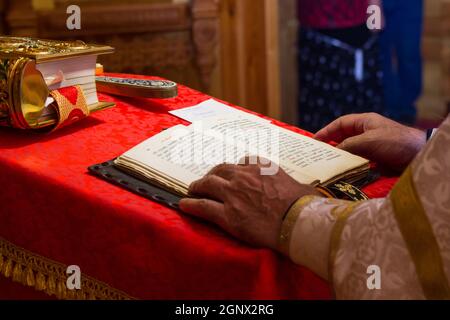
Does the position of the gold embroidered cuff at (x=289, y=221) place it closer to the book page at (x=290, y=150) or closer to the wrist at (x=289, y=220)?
the wrist at (x=289, y=220)

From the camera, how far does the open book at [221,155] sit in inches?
39.8

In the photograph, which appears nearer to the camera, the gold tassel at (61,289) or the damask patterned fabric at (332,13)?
the gold tassel at (61,289)

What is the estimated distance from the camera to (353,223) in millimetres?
824

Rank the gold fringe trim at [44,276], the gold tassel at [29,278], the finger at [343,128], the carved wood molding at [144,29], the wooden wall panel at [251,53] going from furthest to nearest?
1. the wooden wall panel at [251,53]
2. the carved wood molding at [144,29]
3. the finger at [343,128]
4. the gold tassel at [29,278]
5. the gold fringe trim at [44,276]

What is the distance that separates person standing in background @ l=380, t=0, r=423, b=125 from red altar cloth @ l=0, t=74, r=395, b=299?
2.39m

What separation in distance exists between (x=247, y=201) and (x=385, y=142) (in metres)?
0.37

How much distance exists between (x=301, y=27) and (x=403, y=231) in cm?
321

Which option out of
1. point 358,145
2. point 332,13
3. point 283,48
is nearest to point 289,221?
point 358,145

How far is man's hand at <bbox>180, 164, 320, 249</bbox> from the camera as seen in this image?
86cm

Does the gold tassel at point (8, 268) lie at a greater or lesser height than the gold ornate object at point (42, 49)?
lesser

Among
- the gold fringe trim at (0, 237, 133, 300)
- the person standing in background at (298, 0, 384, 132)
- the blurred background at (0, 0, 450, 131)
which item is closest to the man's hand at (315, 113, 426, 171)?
the gold fringe trim at (0, 237, 133, 300)

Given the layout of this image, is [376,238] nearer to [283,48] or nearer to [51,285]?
[51,285]

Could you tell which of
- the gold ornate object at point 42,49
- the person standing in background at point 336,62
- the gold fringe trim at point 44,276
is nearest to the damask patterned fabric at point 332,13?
the person standing in background at point 336,62

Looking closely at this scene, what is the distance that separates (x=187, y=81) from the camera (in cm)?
363
